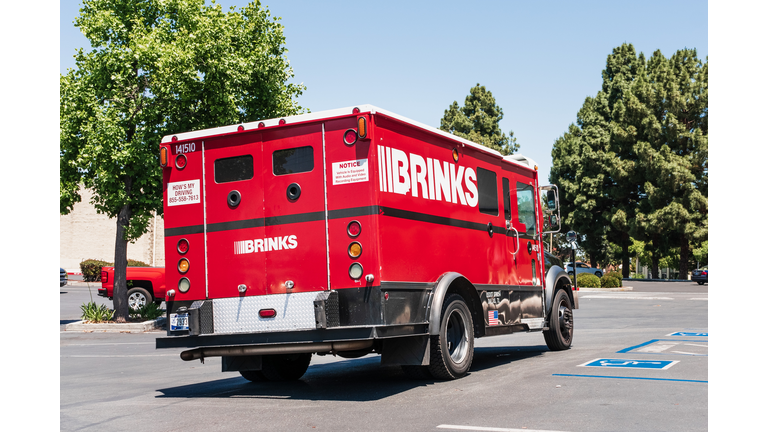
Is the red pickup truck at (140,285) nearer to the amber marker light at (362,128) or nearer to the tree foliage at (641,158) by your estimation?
the amber marker light at (362,128)

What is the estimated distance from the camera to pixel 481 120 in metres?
55.2

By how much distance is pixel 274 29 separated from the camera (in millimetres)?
21516

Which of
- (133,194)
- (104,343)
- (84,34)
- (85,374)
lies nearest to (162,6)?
(84,34)

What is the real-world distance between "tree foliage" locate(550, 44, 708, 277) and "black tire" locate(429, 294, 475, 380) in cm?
4205

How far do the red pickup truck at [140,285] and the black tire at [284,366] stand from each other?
15.2 m

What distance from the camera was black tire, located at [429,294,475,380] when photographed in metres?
8.27

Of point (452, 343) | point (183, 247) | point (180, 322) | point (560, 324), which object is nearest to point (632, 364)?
point (560, 324)

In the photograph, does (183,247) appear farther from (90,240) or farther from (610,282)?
(90,240)

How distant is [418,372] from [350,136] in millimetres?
2982

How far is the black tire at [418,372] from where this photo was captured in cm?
851

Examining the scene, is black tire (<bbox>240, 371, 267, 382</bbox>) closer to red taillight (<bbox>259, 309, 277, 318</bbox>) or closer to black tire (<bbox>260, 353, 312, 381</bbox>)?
black tire (<bbox>260, 353, 312, 381</bbox>)

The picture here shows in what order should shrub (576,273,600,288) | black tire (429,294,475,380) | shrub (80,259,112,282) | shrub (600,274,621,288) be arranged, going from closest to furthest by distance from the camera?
black tire (429,294,475,380), shrub (600,274,621,288), shrub (576,273,600,288), shrub (80,259,112,282)

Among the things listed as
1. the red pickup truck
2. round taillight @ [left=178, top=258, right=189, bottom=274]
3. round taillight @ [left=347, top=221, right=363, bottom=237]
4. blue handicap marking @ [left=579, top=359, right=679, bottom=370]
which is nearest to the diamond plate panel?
round taillight @ [left=178, top=258, right=189, bottom=274]

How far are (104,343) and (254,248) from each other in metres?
10.4
